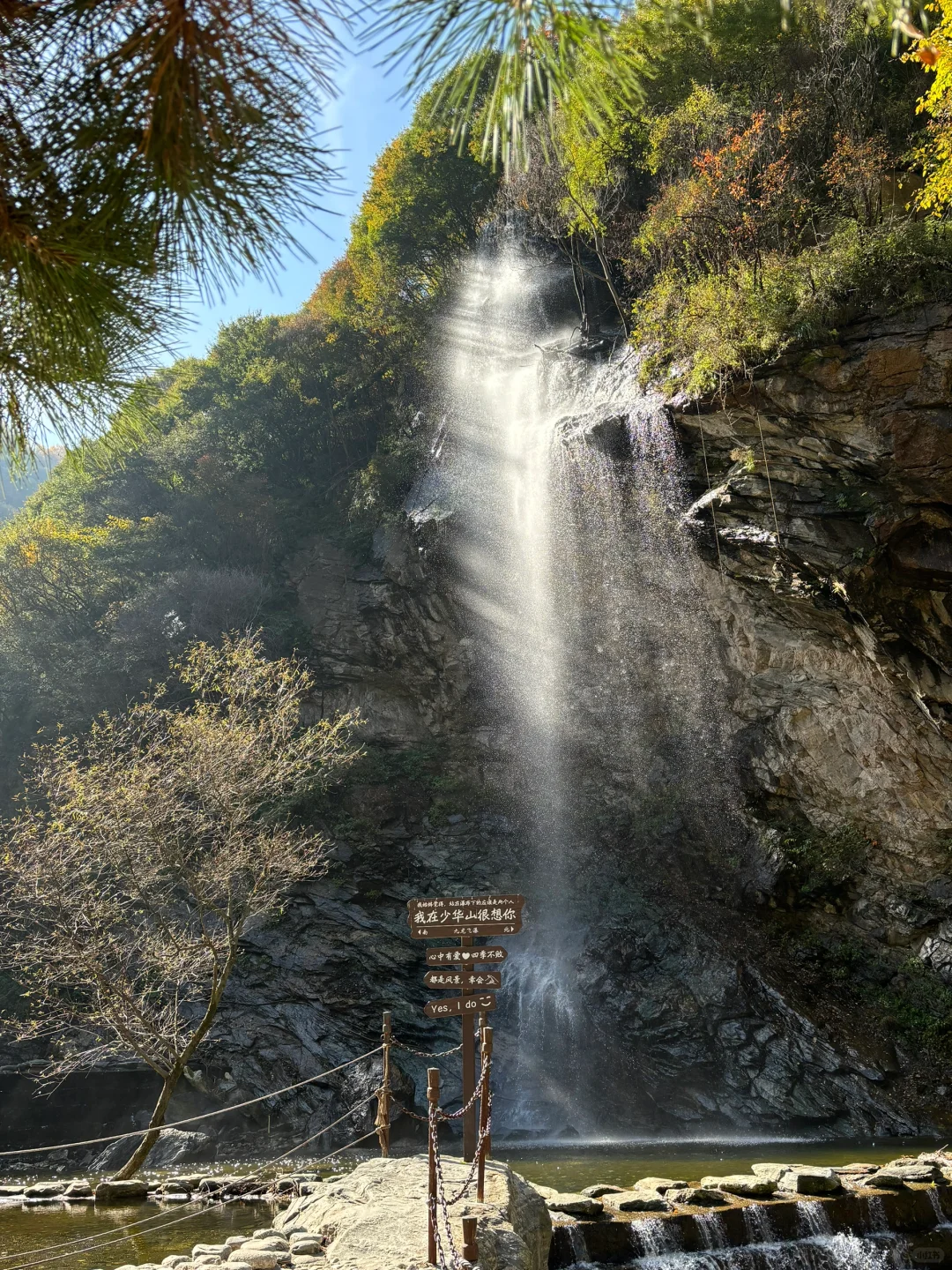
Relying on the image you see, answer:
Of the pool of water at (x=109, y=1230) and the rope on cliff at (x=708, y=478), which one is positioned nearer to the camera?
the pool of water at (x=109, y=1230)

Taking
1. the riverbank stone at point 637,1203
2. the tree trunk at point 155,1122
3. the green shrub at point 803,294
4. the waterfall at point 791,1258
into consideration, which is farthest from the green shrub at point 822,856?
the tree trunk at point 155,1122

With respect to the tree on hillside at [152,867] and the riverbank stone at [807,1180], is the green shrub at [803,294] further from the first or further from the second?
the riverbank stone at [807,1180]

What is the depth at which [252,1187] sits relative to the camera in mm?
7637

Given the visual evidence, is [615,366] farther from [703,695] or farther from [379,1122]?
[379,1122]

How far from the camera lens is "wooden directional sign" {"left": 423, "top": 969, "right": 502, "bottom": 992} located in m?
6.33

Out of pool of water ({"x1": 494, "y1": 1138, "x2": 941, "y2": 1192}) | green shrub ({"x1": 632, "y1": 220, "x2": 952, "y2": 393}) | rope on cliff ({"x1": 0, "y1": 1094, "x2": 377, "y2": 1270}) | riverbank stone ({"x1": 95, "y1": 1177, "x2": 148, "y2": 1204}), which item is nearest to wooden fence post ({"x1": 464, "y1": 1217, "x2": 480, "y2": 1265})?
rope on cliff ({"x1": 0, "y1": 1094, "x2": 377, "y2": 1270})

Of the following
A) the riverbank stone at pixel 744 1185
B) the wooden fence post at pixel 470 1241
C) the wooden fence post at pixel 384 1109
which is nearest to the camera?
the wooden fence post at pixel 470 1241

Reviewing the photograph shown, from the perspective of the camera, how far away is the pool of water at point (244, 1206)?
5.90 m

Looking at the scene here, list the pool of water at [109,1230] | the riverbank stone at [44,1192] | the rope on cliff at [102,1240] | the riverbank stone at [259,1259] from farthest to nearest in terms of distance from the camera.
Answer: the riverbank stone at [44,1192]
the pool of water at [109,1230]
the rope on cliff at [102,1240]
the riverbank stone at [259,1259]

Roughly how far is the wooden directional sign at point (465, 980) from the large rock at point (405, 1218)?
1.19 metres

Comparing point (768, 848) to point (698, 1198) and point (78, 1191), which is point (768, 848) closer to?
point (698, 1198)

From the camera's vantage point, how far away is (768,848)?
12.7 metres

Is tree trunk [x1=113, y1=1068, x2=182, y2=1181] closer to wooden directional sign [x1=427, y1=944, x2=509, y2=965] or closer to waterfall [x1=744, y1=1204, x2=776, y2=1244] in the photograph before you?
wooden directional sign [x1=427, y1=944, x2=509, y2=965]

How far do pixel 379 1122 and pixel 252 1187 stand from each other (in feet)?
6.18
